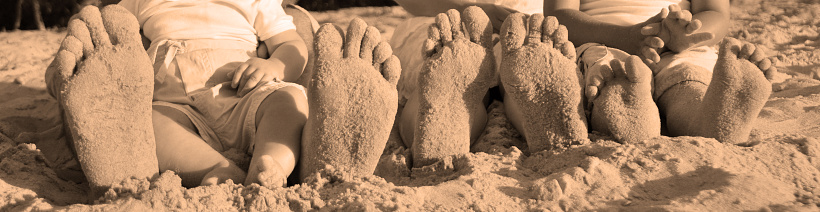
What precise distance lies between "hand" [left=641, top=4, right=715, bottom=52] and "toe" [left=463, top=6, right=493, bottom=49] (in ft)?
1.66

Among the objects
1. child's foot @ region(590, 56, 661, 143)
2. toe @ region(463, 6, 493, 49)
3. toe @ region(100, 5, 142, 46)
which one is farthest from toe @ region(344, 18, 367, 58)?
child's foot @ region(590, 56, 661, 143)

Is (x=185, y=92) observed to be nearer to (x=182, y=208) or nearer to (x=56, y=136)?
(x=56, y=136)

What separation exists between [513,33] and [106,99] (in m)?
0.93

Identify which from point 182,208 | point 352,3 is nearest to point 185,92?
point 182,208

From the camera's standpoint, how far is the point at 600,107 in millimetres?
1903

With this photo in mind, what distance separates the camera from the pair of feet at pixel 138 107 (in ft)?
5.69

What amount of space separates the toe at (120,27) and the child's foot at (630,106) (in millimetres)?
1079

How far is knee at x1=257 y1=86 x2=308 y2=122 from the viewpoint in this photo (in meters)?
1.92

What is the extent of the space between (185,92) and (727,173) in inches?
54.1

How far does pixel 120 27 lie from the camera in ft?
5.95

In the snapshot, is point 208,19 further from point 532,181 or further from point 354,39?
point 532,181

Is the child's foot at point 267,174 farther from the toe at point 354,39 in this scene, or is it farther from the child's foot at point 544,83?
the child's foot at point 544,83

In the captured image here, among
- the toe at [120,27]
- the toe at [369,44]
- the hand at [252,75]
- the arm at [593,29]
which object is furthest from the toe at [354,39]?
the arm at [593,29]

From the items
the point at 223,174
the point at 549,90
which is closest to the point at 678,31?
the point at 549,90
